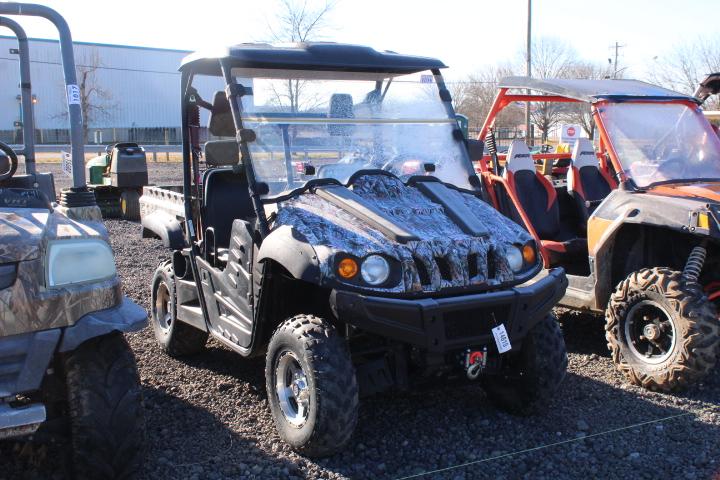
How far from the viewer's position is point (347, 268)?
12.0 ft

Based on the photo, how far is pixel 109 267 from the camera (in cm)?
322

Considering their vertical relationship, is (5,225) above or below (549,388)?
above

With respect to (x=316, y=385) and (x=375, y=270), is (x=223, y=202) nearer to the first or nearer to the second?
(x=375, y=270)

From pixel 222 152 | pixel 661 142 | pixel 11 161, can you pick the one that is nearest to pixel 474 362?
pixel 222 152

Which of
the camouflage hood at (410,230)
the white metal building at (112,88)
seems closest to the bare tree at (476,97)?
the white metal building at (112,88)

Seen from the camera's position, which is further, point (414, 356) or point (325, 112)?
point (325, 112)

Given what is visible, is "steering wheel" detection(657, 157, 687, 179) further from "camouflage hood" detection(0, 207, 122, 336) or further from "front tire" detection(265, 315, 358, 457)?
"camouflage hood" detection(0, 207, 122, 336)

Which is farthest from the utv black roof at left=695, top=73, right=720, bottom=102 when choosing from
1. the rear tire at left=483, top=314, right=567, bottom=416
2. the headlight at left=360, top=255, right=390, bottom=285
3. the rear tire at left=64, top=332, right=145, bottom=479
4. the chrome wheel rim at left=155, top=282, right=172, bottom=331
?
the rear tire at left=64, top=332, right=145, bottom=479

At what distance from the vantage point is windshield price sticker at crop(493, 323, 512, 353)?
3.81 m

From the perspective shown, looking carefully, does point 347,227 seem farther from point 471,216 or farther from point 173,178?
point 173,178

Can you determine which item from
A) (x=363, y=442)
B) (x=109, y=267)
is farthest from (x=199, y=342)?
(x=109, y=267)

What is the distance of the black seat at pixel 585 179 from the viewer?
6617mm

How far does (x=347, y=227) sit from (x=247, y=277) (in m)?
0.77

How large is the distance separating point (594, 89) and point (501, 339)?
2969 mm
